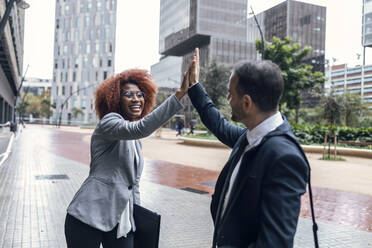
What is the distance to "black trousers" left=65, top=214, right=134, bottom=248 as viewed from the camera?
2.08 metres

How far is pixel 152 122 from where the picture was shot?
1.90 meters

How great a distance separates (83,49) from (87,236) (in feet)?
286

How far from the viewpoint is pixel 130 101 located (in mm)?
2336

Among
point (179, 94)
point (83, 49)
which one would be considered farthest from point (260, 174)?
point (83, 49)

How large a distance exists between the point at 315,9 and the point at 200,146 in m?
95.8

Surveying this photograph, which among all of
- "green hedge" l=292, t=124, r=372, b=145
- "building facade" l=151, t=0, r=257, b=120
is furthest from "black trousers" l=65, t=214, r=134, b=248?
"building facade" l=151, t=0, r=257, b=120

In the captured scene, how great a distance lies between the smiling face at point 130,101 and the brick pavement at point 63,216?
94.9 inches

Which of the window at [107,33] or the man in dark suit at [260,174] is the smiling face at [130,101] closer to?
the man in dark suit at [260,174]

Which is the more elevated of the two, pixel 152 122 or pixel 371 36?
pixel 371 36

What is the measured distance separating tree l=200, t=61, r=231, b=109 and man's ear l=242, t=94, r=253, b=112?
35254mm

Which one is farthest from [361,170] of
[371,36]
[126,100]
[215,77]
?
[371,36]

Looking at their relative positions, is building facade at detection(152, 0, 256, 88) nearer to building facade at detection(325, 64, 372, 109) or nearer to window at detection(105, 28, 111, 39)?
window at detection(105, 28, 111, 39)

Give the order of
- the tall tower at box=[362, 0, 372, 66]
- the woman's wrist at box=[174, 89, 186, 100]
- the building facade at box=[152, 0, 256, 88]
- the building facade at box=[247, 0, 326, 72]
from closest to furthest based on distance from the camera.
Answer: the woman's wrist at box=[174, 89, 186, 100] → the building facade at box=[152, 0, 256, 88] → the building facade at box=[247, 0, 326, 72] → the tall tower at box=[362, 0, 372, 66]

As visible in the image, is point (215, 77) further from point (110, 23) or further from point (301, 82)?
point (110, 23)
